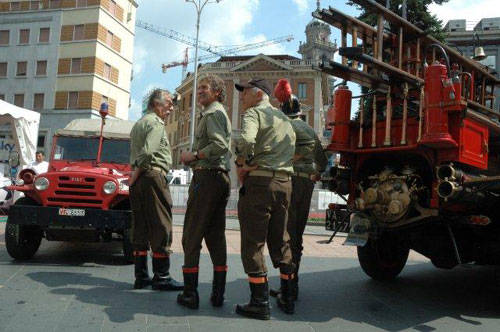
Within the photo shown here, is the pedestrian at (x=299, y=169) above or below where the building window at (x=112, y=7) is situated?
below

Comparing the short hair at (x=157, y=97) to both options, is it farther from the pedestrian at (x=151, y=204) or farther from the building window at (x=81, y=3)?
the building window at (x=81, y=3)

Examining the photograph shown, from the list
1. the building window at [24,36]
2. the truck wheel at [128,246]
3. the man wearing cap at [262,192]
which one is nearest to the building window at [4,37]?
the building window at [24,36]

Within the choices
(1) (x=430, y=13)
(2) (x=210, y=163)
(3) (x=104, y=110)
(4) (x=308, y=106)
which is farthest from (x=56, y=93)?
(2) (x=210, y=163)

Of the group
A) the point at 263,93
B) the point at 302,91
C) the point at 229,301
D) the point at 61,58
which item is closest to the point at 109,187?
the point at 229,301

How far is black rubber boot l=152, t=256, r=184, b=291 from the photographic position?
15.4ft

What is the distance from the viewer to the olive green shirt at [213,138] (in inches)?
161

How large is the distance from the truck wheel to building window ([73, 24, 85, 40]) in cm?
3290

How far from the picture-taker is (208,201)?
161 inches

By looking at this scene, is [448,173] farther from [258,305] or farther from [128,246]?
[128,246]

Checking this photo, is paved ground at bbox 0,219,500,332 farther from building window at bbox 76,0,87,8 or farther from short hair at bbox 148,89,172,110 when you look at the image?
building window at bbox 76,0,87,8

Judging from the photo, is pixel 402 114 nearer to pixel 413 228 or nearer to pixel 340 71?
pixel 340 71

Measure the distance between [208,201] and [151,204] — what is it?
950 mm

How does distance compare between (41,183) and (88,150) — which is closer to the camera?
(41,183)

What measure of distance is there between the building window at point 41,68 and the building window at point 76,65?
2.49 metres
